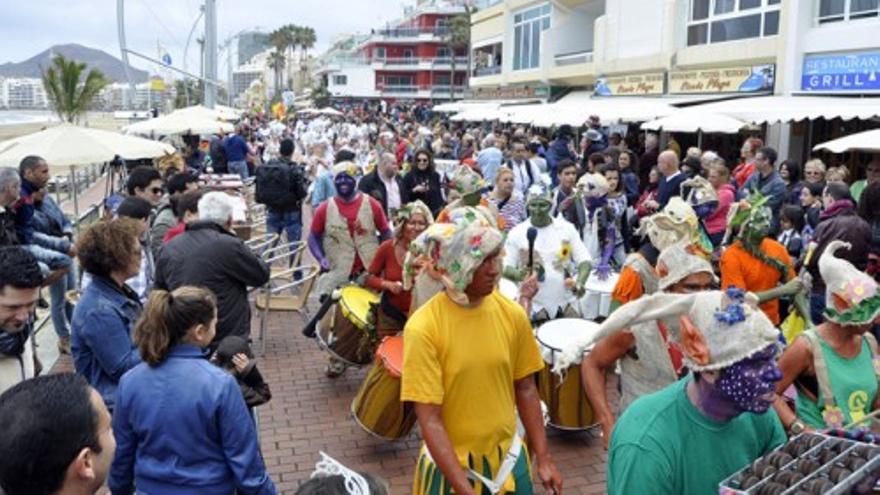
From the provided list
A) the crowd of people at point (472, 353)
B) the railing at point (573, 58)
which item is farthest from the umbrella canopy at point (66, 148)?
the railing at point (573, 58)

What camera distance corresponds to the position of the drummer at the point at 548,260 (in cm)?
586

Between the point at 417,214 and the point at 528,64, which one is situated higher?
the point at 528,64

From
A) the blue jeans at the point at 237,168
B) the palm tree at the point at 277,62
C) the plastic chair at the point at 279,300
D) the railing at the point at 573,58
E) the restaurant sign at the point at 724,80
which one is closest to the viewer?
the plastic chair at the point at 279,300

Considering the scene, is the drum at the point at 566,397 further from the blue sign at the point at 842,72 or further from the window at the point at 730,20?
the window at the point at 730,20

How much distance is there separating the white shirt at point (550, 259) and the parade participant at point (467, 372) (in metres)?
2.53

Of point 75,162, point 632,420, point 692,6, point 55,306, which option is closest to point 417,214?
point 632,420

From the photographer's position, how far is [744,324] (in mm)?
2293

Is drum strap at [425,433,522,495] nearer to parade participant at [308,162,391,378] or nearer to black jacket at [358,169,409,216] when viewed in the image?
parade participant at [308,162,391,378]

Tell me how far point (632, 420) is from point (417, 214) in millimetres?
3528

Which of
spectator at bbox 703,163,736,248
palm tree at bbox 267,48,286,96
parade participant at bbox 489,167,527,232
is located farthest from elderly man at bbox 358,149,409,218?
palm tree at bbox 267,48,286,96

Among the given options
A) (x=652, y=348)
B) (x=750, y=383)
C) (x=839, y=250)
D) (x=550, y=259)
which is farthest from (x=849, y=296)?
(x=550, y=259)

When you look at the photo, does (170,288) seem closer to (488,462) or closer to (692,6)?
(488,462)

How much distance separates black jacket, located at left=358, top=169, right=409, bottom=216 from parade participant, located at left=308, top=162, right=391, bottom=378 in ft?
6.36

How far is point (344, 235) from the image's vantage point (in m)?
7.64
